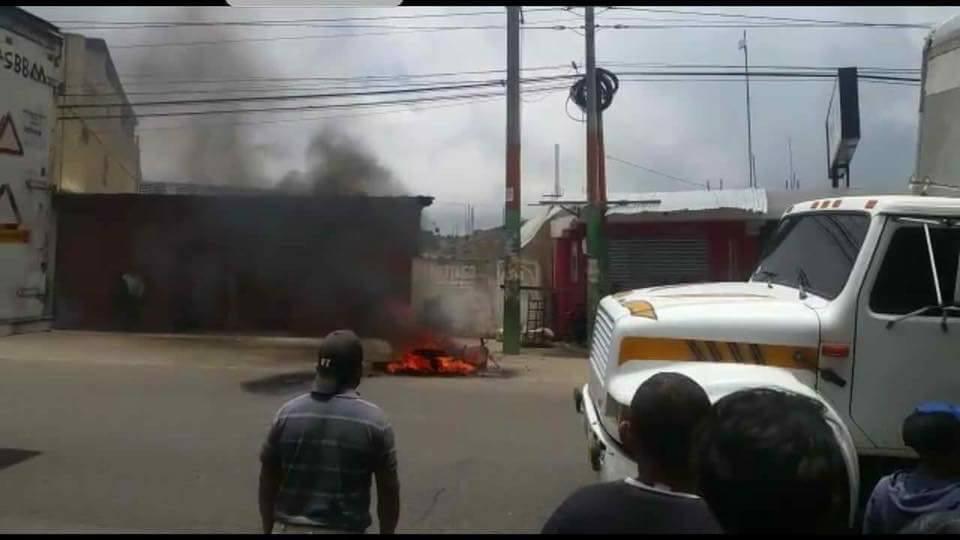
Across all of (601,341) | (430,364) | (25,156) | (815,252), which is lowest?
(430,364)

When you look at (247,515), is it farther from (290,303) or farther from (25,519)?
(290,303)

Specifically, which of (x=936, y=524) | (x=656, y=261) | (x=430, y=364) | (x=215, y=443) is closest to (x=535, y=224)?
(x=656, y=261)

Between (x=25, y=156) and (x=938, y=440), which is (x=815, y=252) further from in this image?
(x=25, y=156)

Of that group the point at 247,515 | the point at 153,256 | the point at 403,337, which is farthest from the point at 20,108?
the point at 153,256

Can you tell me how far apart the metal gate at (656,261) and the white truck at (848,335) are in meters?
14.0

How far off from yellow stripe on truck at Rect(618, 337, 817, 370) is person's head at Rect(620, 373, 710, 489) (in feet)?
7.97

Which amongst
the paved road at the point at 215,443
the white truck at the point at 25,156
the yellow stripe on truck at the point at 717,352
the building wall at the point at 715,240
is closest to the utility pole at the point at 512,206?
the paved road at the point at 215,443

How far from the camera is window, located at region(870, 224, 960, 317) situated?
4434mm

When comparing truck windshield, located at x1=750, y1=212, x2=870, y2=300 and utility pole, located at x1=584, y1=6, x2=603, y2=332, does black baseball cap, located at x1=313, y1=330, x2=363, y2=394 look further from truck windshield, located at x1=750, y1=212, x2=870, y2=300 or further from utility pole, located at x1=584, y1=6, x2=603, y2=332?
utility pole, located at x1=584, y1=6, x2=603, y2=332

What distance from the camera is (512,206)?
55.5 ft

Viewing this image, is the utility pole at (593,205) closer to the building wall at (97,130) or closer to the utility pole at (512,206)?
the utility pole at (512,206)

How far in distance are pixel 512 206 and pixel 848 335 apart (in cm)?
1269

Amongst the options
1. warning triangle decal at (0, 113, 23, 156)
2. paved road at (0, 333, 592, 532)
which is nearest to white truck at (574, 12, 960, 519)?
paved road at (0, 333, 592, 532)

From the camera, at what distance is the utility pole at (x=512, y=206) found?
16.9m
